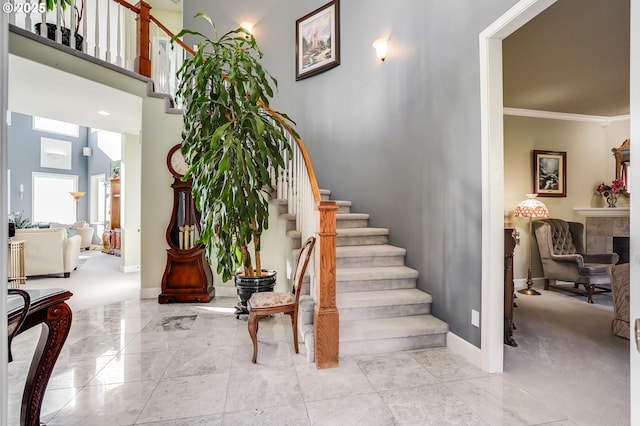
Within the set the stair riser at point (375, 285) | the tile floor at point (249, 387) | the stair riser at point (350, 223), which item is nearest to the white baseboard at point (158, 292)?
the tile floor at point (249, 387)

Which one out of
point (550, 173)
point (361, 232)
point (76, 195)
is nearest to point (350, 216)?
point (361, 232)

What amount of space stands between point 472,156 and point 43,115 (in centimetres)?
618

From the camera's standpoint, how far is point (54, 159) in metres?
9.98

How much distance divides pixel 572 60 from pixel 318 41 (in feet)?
11.0

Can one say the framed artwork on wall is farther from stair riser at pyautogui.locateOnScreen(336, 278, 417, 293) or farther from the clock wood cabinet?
stair riser at pyautogui.locateOnScreen(336, 278, 417, 293)

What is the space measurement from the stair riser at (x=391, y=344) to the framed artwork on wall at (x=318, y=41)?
12.8 feet

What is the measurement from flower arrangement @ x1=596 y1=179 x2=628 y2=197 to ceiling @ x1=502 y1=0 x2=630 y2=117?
115 centimetres

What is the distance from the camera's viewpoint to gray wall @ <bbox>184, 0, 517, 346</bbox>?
8.25 feet

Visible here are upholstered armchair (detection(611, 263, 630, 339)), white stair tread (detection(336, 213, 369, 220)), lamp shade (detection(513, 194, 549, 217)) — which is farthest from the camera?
lamp shade (detection(513, 194, 549, 217))

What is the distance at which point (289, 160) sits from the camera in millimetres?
3846

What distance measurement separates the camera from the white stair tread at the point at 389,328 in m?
2.61

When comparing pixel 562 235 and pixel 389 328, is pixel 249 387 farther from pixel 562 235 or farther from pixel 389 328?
pixel 562 235

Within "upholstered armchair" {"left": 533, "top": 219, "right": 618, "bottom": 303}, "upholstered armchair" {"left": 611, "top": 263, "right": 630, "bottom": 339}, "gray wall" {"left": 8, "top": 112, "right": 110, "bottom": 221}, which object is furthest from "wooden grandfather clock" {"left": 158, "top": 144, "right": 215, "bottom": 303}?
"gray wall" {"left": 8, "top": 112, "right": 110, "bottom": 221}

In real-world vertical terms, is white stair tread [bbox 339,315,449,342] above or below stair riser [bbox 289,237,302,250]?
→ below
